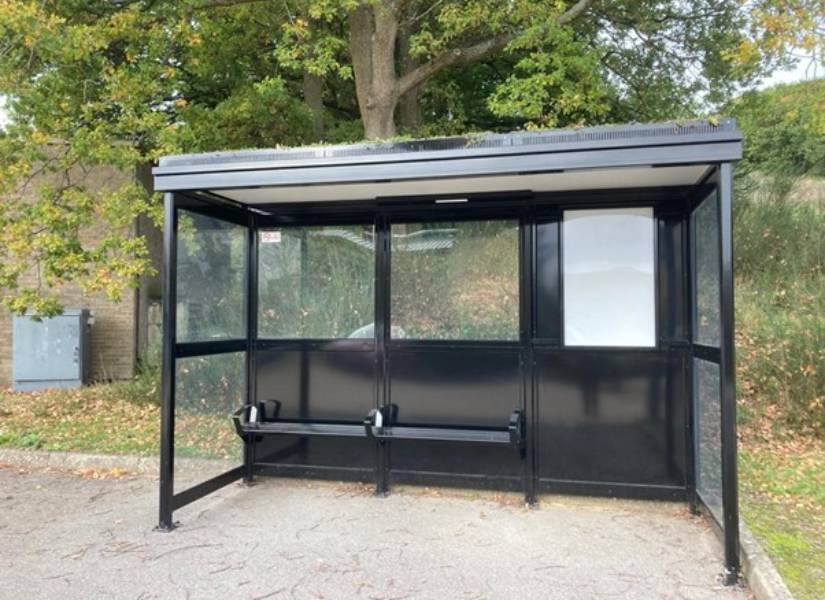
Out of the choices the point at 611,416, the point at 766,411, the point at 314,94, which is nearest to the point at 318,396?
the point at 611,416

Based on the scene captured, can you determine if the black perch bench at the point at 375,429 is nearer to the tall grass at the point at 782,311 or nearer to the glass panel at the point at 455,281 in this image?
the glass panel at the point at 455,281

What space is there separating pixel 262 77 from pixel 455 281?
7637mm

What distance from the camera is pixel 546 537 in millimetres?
4270

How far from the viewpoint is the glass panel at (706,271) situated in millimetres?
4008

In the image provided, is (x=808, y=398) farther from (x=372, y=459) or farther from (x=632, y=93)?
(x=632, y=93)

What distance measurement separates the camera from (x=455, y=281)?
5223 millimetres

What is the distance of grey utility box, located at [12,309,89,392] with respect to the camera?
31.5 ft

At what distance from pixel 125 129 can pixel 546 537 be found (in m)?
6.53

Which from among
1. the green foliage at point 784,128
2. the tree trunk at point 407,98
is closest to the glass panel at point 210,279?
the tree trunk at point 407,98

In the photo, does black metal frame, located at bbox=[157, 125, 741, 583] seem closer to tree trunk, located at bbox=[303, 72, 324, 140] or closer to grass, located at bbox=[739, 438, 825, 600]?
grass, located at bbox=[739, 438, 825, 600]

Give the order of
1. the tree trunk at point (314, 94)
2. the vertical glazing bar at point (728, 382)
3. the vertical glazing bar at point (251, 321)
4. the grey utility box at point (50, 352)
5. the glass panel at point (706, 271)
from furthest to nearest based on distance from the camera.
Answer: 1. the tree trunk at point (314, 94)
2. the grey utility box at point (50, 352)
3. the vertical glazing bar at point (251, 321)
4. the glass panel at point (706, 271)
5. the vertical glazing bar at point (728, 382)

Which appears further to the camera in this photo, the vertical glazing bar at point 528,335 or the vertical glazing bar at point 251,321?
the vertical glazing bar at point 251,321

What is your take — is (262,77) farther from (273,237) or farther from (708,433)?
(708,433)

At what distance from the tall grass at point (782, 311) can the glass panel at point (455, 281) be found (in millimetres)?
3593
